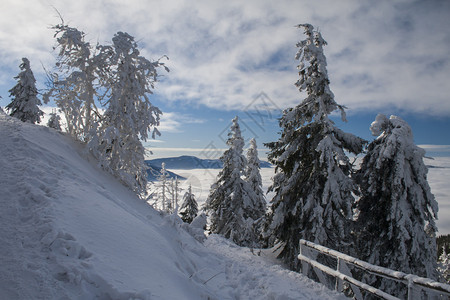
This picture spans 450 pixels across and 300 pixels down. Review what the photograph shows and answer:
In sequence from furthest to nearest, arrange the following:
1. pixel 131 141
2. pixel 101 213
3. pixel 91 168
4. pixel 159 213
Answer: pixel 131 141 → pixel 159 213 → pixel 91 168 → pixel 101 213

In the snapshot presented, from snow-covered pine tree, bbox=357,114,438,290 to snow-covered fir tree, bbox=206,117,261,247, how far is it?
35.1ft

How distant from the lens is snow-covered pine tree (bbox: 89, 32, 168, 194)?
9297mm

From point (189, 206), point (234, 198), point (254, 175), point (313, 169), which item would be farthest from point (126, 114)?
point (189, 206)

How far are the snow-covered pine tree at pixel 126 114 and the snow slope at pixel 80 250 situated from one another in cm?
187

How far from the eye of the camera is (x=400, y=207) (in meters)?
10.0

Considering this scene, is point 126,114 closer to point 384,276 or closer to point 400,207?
point 384,276

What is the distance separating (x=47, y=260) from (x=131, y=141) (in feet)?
23.0

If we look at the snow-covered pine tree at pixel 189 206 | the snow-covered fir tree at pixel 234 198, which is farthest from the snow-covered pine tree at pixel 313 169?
the snow-covered pine tree at pixel 189 206

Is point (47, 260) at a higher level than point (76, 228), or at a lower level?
lower

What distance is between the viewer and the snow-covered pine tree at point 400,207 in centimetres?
988

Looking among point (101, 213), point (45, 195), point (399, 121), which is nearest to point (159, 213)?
point (101, 213)

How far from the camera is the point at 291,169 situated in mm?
11953

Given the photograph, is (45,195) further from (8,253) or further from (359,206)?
(359,206)

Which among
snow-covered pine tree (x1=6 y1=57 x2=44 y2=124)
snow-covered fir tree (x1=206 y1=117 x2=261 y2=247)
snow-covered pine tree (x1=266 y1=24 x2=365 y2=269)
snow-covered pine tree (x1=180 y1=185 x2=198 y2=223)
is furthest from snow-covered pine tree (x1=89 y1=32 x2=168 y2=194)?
snow-covered pine tree (x1=180 y1=185 x2=198 y2=223)
